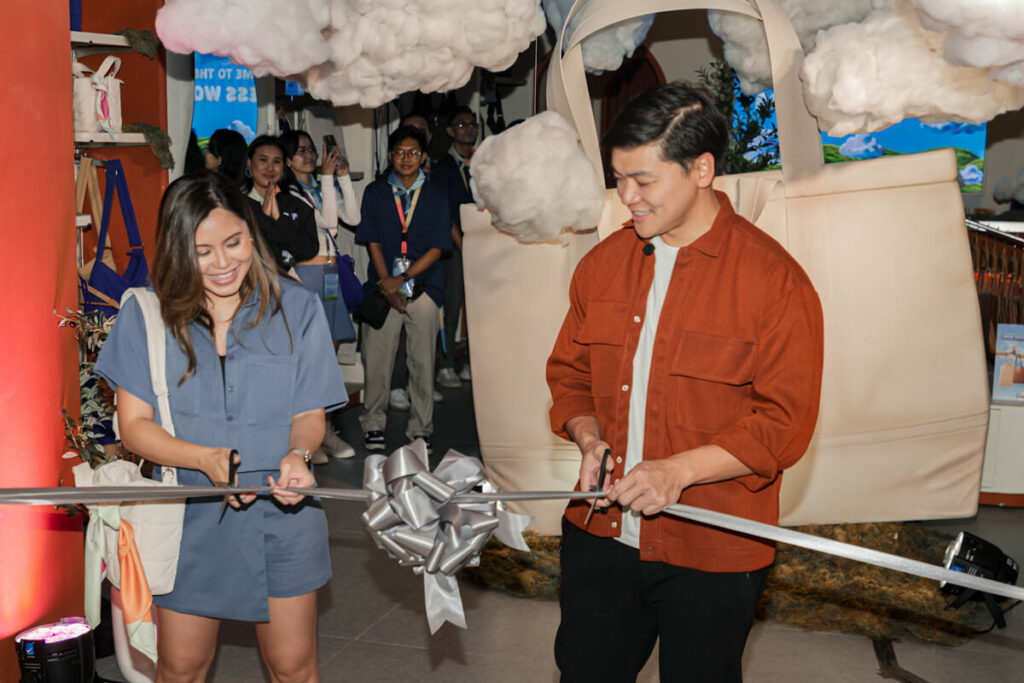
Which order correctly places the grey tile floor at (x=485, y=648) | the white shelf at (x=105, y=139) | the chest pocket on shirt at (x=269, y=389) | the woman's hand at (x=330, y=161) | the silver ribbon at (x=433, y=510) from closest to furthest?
the silver ribbon at (x=433, y=510)
the chest pocket on shirt at (x=269, y=389)
the grey tile floor at (x=485, y=648)
the white shelf at (x=105, y=139)
the woman's hand at (x=330, y=161)

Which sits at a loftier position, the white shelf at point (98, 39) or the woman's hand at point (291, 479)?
the white shelf at point (98, 39)

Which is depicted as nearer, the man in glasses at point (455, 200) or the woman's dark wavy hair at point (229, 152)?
the woman's dark wavy hair at point (229, 152)

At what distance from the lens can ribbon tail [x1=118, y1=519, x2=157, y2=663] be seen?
95.8 inches

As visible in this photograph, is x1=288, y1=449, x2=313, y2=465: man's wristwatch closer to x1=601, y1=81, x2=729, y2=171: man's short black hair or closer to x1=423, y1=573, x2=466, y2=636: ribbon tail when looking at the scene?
x1=423, y1=573, x2=466, y2=636: ribbon tail

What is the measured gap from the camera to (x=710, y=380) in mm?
1993

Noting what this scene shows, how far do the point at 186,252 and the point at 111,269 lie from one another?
1.78 m

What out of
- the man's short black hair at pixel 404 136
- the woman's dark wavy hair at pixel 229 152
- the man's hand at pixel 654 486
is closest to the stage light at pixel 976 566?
the man's hand at pixel 654 486

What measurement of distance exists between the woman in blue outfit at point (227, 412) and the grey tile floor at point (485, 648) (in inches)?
42.6

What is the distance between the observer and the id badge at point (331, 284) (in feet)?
18.7

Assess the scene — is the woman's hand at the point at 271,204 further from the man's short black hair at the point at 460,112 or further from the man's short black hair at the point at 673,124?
the man's short black hair at the point at 673,124

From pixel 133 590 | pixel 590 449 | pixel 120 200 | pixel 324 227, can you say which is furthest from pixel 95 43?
pixel 590 449

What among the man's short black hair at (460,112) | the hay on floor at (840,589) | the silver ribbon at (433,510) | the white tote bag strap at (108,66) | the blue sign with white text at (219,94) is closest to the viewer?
the silver ribbon at (433,510)

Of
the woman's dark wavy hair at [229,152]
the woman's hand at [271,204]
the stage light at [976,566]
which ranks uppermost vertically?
the woman's dark wavy hair at [229,152]

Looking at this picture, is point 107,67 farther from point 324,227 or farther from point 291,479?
point 291,479
